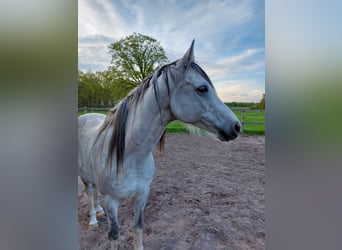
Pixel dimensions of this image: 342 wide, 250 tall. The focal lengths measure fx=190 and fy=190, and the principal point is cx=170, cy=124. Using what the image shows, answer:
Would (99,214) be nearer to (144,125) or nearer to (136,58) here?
(144,125)

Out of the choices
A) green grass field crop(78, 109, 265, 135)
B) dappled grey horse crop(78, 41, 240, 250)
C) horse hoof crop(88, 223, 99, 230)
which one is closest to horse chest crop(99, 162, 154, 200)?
dappled grey horse crop(78, 41, 240, 250)

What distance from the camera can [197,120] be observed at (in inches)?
26.6

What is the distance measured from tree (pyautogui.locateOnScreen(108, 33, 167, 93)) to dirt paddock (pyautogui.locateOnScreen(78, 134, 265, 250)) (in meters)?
0.40

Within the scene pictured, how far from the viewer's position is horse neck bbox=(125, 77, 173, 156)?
2.32 ft

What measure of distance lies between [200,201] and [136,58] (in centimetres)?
93

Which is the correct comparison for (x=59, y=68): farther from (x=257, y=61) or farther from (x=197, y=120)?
(x=257, y=61)

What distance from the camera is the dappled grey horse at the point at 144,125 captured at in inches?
26.1

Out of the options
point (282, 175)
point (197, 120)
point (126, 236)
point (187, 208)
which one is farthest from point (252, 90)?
point (126, 236)

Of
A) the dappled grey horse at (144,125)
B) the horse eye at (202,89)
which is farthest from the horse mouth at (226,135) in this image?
the horse eye at (202,89)

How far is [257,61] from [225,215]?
879 millimetres

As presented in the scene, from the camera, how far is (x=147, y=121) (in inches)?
28.4

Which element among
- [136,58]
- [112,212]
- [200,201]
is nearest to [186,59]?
[136,58]

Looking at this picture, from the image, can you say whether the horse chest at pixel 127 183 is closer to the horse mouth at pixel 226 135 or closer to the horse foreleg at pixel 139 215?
the horse foreleg at pixel 139 215

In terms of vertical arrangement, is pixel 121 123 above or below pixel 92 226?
above
